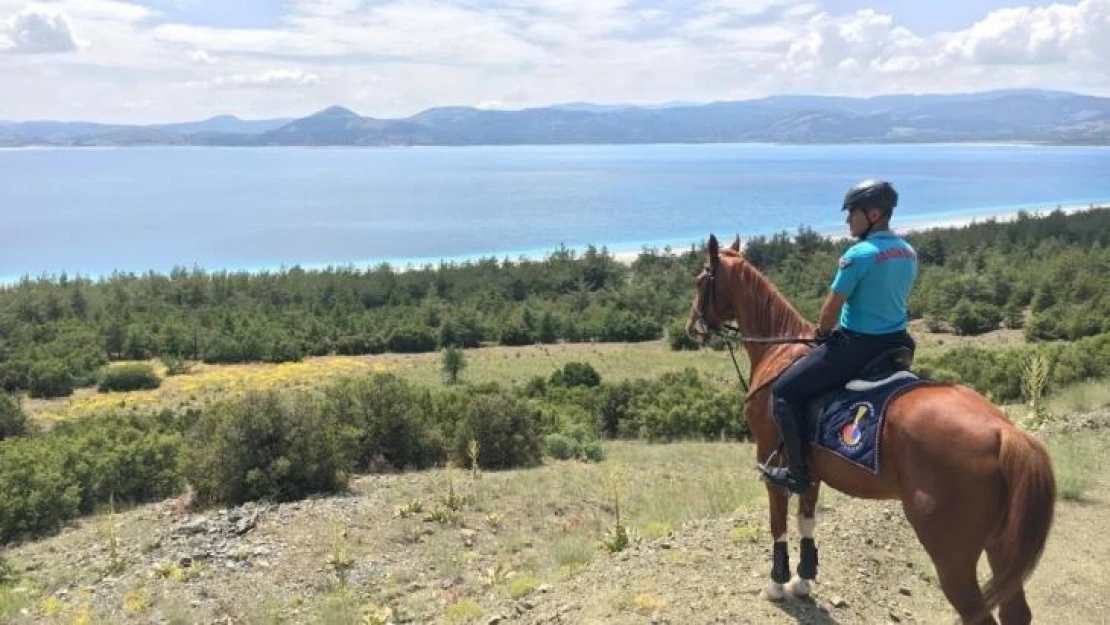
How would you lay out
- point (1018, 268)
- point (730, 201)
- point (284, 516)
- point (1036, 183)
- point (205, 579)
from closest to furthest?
point (205, 579), point (284, 516), point (1018, 268), point (730, 201), point (1036, 183)

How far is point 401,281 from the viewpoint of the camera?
7744 cm

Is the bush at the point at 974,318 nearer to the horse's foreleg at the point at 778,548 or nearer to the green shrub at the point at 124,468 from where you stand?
the green shrub at the point at 124,468

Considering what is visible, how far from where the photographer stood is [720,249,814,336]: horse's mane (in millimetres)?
5676

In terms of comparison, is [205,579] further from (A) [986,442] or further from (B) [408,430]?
(A) [986,442]

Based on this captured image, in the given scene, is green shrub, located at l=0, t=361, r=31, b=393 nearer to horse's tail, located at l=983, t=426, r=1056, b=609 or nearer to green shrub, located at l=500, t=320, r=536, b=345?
green shrub, located at l=500, t=320, r=536, b=345

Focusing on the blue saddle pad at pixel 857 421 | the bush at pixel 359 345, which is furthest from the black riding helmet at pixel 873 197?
the bush at pixel 359 345

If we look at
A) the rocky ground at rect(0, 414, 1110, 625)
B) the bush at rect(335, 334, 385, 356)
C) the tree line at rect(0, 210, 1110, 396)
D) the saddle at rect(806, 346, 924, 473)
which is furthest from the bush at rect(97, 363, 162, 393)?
the saddle at rect(806, 346, 924, 473)

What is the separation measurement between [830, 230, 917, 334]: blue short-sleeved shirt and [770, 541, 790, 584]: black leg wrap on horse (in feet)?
5.82

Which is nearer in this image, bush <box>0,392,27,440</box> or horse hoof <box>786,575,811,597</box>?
horse hoof <box>786,575,811,597</box>

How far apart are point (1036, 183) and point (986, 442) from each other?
22561 centimetres

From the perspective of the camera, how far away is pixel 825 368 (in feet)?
16.1

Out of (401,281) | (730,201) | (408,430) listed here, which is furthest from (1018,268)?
(730,201)

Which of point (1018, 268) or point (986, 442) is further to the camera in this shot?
point (1018, 268)

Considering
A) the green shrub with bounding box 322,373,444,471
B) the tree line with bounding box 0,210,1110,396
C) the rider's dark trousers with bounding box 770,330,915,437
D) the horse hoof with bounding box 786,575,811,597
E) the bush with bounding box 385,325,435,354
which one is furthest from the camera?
the bush with bounding box 385,325,435,354
